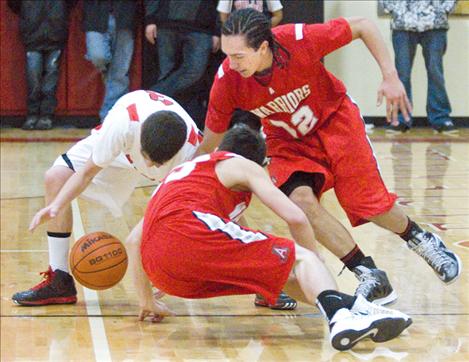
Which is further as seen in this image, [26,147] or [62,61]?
[62,61]

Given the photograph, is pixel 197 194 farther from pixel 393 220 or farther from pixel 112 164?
pixel 393 220

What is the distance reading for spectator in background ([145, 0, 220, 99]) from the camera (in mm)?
11133

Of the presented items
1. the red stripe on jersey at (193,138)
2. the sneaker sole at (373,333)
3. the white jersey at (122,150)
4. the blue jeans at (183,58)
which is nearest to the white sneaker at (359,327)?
the sneaker sole at (373,333)

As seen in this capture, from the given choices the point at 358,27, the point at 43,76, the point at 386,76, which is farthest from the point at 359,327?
the point at 43,76

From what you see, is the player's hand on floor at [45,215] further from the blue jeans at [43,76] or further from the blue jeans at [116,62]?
the blue jeans at [43,76]

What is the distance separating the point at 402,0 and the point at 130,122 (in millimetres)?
7195

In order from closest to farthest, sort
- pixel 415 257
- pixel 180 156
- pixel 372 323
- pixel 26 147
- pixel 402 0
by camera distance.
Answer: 1. pixel 372 323
2. pixel 180 156
3. pixel 415 257
4. pixel 26 147
5. pixel 402 0

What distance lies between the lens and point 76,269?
513 cm

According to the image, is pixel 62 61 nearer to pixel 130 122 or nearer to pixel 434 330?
pixel 130 122

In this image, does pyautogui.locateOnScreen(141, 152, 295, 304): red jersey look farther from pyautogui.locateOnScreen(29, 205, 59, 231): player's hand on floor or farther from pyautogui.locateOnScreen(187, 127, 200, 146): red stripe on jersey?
pyautogui.locateOnScreen(187, 127, 200, 146): red stripe on jersey

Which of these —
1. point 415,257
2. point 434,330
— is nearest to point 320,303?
point 434,330

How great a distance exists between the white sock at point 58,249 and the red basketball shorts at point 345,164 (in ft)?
3.55

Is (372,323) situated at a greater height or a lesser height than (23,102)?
greater

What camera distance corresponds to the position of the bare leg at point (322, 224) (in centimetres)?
523
